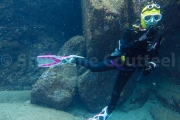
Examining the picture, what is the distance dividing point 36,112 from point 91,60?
7.73 ft

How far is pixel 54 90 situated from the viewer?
222 inches

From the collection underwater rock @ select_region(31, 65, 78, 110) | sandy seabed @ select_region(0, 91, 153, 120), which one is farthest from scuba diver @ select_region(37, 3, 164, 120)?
sandy seabed @ select_region(0, 91, 153, 120)

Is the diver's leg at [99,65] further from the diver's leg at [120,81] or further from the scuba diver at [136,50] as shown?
the diver's leg at [120,81]

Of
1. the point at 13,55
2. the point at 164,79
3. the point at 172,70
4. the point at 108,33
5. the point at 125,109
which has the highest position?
the point at 108,33

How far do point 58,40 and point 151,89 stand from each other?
472cm

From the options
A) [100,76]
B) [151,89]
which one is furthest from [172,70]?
[100,76]

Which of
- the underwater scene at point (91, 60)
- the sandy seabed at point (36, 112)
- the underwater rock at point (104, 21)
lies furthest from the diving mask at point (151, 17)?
the sandy seabed at point (36, 112)

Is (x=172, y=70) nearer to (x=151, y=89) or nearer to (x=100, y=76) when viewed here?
(x=151, y=89)

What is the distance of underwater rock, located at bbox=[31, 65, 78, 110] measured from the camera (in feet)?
18.3

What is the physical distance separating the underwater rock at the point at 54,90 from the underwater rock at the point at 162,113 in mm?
2991

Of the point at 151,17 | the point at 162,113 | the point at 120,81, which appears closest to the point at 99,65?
the point at 120,81

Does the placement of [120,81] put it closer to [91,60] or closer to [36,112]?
[91,60]

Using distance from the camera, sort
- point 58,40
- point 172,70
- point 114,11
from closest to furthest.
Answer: point 114,11 → point 172,70 → point 58,40

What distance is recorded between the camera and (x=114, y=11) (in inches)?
179
